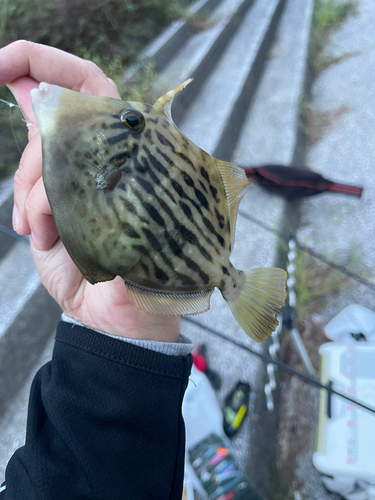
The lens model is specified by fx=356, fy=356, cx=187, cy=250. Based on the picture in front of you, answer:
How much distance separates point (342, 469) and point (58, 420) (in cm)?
134

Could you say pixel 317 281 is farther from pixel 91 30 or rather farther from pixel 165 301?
pixel 91 30

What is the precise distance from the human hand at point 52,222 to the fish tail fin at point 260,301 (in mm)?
327

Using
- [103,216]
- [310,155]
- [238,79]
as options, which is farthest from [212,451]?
[238,79]

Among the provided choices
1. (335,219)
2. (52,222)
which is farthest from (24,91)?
(335,219)

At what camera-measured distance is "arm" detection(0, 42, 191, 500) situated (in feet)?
2.76

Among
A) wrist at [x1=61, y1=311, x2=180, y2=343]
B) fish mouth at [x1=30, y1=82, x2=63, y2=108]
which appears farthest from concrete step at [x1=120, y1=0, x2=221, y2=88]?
fish mouth at [x1=30, y1=82, x2=63, y2=108]

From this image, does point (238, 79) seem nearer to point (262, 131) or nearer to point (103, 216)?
point (262, 131)

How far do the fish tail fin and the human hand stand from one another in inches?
12.9

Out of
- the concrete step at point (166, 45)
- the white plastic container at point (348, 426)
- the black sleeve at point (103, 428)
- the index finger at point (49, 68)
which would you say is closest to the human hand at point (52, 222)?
the index finger at point (49, 68)

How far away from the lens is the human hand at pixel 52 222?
1.05 metres

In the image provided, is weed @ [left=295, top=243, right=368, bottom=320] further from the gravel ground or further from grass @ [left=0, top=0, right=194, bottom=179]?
grass @ [left=0, top=0, right=194, bottom=179]

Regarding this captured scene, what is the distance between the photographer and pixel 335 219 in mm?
2633

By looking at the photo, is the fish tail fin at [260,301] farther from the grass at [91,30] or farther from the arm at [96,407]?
the grass at [91,30]

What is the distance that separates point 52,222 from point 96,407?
536mm
